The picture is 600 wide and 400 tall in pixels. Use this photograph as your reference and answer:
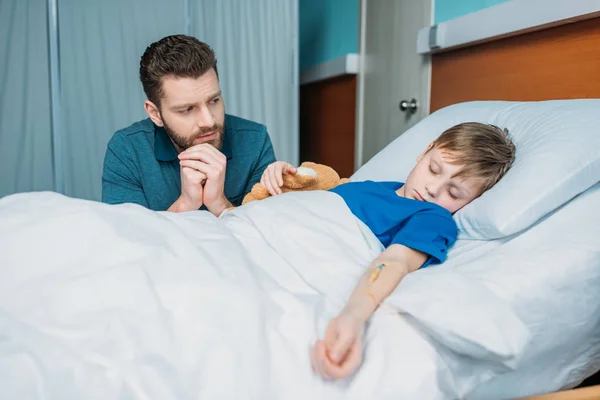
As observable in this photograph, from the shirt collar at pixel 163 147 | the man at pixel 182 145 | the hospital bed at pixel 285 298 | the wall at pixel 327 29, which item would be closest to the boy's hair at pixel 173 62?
the man at pixel 182 145

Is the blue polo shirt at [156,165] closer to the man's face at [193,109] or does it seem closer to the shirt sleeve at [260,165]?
the shirt sleeve at [260,165]

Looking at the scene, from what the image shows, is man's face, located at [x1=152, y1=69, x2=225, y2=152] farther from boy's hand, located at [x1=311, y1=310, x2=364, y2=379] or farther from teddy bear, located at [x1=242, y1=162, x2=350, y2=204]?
boy's hand, located at [x1=311, y1=310, x2=364, y2=379]

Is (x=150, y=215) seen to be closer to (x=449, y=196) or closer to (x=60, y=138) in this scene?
(x=449, y=196)

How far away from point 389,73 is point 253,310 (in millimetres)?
1828

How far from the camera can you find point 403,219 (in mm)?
1055

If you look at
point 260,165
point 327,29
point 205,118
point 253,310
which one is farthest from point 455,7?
point 253,310

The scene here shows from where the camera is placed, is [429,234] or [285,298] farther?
[429,234]

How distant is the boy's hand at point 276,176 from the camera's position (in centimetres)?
123

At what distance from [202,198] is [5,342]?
0.75 meters

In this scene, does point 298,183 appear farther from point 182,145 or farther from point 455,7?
point 455,7

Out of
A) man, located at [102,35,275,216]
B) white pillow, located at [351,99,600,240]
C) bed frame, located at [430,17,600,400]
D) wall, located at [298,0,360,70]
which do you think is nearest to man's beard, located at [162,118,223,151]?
man, located at [102,35,275,216]

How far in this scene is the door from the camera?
6.70 feet

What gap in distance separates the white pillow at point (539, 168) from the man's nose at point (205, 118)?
29.5 inches

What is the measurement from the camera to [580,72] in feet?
4.14
